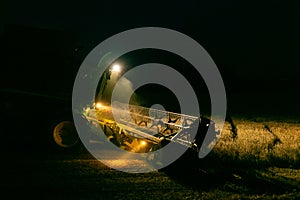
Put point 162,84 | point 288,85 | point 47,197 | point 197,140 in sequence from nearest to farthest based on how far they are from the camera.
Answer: point 47,197
point 197,140
point 162,84
point 288,85

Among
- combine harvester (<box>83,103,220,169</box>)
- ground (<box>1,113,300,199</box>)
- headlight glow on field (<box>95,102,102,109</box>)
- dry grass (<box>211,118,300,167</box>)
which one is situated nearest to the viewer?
ground (<box>1,113,300,199</box>)

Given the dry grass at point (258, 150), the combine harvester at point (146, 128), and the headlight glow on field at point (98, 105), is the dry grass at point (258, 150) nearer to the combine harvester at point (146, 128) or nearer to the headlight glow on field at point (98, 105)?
the combine harvester at point (146, 128)

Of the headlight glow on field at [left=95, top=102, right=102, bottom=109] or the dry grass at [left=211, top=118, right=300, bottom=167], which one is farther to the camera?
the headlight glow on field at [left=95, top=102, right=102, bottom=109]

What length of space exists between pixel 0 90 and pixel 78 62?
2.17 m

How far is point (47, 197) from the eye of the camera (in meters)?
5.66

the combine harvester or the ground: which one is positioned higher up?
the combine harvester

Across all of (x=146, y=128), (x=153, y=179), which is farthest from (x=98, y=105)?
(x=153, y=179)

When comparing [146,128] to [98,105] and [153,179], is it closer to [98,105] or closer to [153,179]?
[98,105]

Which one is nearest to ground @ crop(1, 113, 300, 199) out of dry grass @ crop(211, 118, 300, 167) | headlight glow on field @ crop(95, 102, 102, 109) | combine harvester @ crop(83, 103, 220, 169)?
dry grass @ crop(211, 118, 300, 167)

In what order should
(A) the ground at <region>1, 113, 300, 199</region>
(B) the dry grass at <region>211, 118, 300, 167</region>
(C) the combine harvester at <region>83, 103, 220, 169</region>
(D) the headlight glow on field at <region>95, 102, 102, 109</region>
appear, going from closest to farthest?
1. (A) the ground at <region>1, 113, 300, 199</region>
2. (C) the combine harvester at <region>83, 103, 220, 169</region>
3. (B) the dry grass at <region>211, 118, 300, 167</region>
4. (D) the headlight glow on field at <region>95, 102, 102, 109</region>

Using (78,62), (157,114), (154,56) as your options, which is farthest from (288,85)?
(78,62)

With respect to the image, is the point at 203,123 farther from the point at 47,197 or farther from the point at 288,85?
the point at 288,85

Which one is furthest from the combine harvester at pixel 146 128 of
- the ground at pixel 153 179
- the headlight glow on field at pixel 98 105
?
the ground at pixel 153 179

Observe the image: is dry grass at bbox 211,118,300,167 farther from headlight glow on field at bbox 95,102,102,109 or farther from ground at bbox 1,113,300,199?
headlight glow on field at bbox 95,102,102,109
